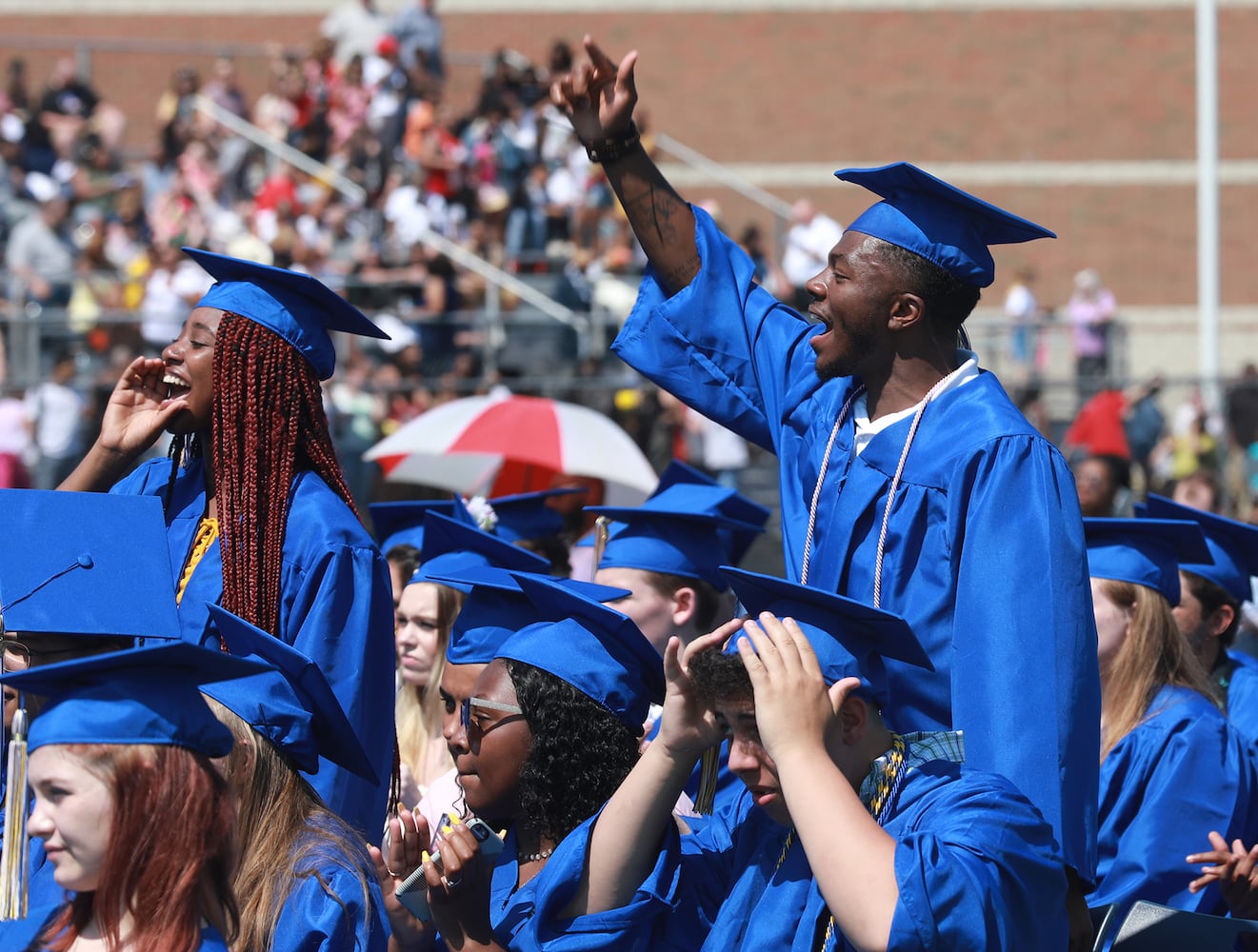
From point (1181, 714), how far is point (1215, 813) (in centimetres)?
27

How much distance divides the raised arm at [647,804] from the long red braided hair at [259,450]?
923mm

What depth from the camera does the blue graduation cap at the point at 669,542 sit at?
5.34 metres

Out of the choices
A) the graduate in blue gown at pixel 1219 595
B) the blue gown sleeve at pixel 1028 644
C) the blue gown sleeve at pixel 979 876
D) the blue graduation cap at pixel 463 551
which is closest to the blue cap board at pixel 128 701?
the blue gown sleeve at pixel 979 876

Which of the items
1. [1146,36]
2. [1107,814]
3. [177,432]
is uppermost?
[1146,36]

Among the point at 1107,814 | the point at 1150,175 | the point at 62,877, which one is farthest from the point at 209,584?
the point at 1150,175

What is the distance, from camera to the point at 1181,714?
454 cm

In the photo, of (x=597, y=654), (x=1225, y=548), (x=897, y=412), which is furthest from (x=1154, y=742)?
(x=597, y=654)

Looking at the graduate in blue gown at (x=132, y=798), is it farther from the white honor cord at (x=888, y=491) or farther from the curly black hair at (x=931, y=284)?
the curly black hair at (x=931, y=284)

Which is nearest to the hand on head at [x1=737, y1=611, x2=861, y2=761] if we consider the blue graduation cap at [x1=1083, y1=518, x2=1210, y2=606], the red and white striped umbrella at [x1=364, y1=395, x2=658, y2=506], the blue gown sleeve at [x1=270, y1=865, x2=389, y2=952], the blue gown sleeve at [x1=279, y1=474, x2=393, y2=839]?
the blue gown sleeve at [x1=270, y1=865, x2=389, y2=952]

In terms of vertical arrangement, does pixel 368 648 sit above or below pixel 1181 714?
above

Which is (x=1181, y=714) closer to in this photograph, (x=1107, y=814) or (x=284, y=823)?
(x=1107, y=814)

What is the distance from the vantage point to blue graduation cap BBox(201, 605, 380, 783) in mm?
3098

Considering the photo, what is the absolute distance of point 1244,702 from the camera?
5379 millimetres

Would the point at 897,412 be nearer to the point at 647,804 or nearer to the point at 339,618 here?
the point at 647,804
